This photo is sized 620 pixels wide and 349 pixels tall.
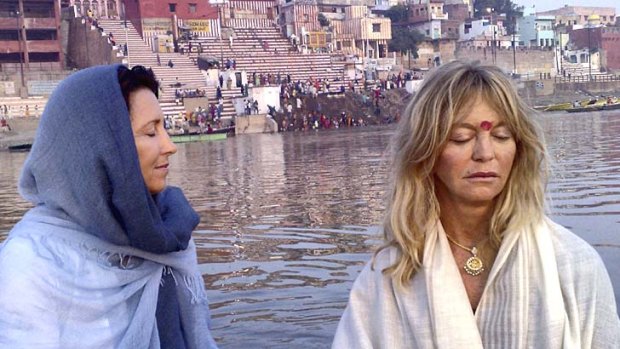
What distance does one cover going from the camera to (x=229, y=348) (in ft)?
15.4

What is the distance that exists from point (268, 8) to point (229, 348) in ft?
183

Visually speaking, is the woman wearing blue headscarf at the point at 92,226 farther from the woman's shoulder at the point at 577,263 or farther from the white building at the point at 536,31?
the white building at the point at 536,31

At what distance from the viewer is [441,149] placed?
6.49 feet

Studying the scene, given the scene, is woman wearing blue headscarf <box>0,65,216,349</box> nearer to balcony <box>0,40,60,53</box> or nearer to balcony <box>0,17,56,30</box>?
balcony <box>0,40,60,53</box>

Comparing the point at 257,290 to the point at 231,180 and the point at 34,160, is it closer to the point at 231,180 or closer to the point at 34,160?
the point at 34,160

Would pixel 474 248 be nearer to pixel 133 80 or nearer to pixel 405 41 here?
pixel 133 80

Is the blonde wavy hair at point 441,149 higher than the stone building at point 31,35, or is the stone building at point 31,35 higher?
the stone building at point 31,35

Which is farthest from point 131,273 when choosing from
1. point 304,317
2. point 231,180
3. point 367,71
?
point 367,71

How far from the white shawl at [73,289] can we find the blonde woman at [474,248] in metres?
0.68

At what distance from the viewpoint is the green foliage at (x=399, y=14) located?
72438 mm

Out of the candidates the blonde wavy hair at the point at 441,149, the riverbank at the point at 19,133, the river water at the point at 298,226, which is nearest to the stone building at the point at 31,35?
the riverbank at the point at 19,133

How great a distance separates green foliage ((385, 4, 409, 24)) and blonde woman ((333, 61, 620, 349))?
236 feet

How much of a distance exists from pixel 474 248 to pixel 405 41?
64.3 meters

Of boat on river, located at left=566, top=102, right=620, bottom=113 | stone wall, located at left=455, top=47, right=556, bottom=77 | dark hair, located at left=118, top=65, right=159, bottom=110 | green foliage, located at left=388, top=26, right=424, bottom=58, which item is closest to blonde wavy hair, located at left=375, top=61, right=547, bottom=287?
dark hair, located at left=118, top=65, right=159, bottom=110
